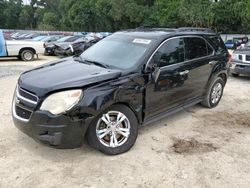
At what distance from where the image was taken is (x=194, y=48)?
5137 mm

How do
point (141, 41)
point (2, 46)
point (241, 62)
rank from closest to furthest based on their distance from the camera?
point (141, 41), point (241, 62), point (2, 46)

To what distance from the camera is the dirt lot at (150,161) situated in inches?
132

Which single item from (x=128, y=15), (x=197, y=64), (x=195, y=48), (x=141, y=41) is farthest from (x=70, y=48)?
(x=128, y=15)

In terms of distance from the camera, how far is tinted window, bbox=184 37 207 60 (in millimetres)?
4949

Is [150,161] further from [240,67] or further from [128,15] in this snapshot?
[128,15]

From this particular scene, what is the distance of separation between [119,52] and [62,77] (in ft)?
3.88

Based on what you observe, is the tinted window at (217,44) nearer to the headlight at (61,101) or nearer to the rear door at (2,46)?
the headlight at (61,101)

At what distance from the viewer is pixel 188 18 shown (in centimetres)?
4031

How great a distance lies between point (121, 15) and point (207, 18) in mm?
19189

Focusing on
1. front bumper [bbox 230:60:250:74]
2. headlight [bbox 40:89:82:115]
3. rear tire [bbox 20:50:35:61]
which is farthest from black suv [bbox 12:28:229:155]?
rear tire [bbox 20:50:35:61]

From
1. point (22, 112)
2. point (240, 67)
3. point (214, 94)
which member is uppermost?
point (22, 112)

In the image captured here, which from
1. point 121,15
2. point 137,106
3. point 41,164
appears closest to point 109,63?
point 137,106

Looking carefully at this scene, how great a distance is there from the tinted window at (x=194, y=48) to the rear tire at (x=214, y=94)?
0.80 m

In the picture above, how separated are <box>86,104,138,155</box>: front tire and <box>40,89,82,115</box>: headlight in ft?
1.37
